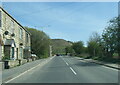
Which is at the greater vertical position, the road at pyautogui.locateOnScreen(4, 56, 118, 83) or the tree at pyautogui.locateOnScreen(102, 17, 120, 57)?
the tree at pyautogui.locateOnScreen(102, 17, 120, 57)

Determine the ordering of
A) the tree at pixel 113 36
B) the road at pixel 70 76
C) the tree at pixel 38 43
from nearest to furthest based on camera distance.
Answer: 1. the road at pixel 70 76
2. the tree at pixel 113 36
3. the tree at pixel 38 43

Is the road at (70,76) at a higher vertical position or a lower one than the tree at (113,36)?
lower

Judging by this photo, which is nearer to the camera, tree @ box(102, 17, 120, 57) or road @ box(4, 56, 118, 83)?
road @ box(4, 56, 118, 83)

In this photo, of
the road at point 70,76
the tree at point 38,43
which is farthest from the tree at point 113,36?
the tree at point 38,43

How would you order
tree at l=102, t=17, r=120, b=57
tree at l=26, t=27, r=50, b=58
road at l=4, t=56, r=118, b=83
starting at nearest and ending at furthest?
road at l=4, t=56, r=118, b=83, tree at l=102, t=17, r=120, b=57, tree at l=26, t=27, r=50, b=58

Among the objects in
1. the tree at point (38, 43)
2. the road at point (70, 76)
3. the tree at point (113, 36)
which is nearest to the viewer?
the road at point (70, 76)

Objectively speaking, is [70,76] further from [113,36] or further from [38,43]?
[38,43]

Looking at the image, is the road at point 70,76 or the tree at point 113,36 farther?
the tree at point 113,36

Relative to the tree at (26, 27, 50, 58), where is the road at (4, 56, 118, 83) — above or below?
below

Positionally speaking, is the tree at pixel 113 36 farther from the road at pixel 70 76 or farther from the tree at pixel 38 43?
the tree at pixel 38 43

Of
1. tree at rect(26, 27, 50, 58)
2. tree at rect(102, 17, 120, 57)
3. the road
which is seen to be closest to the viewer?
the road

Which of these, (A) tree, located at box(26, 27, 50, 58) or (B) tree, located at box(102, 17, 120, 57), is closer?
(B) tree, located at box(102, 17, 120, 57)

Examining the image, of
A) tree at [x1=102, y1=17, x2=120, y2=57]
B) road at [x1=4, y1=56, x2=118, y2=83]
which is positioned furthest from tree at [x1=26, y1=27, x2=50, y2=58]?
road at [x1=4, y1=56, x2=118, y2=83]

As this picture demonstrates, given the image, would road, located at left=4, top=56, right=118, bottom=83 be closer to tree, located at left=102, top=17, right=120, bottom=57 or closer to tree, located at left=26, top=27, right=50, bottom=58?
tree, located at left=102, top=17, right=120, bottom=57
